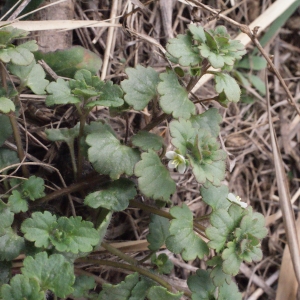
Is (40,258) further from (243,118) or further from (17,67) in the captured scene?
(243,118)

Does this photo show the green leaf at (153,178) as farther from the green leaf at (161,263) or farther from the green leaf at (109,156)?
the green leaf at (161,263)

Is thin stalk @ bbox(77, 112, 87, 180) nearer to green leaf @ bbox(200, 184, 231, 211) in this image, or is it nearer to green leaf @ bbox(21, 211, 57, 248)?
green leaf @ bbox(21, 211, 57, 248)

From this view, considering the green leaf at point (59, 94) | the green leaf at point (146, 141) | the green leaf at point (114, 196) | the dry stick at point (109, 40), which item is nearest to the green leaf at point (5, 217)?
the green leaf at point (114, 196)

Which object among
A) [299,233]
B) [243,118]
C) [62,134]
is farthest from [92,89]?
[299,233]

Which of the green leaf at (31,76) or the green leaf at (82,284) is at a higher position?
the green leaf at (31,76)

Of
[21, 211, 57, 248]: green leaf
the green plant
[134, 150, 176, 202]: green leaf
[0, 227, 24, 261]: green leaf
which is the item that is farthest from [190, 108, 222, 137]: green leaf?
[0, 227, 24, 261]: green leaf

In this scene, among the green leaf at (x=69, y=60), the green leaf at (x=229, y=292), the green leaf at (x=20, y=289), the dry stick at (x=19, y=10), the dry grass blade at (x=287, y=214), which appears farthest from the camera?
the dry grass blade at (x=287, y=214)

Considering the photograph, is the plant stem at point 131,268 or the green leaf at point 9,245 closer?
the green leaf at point 9,245
